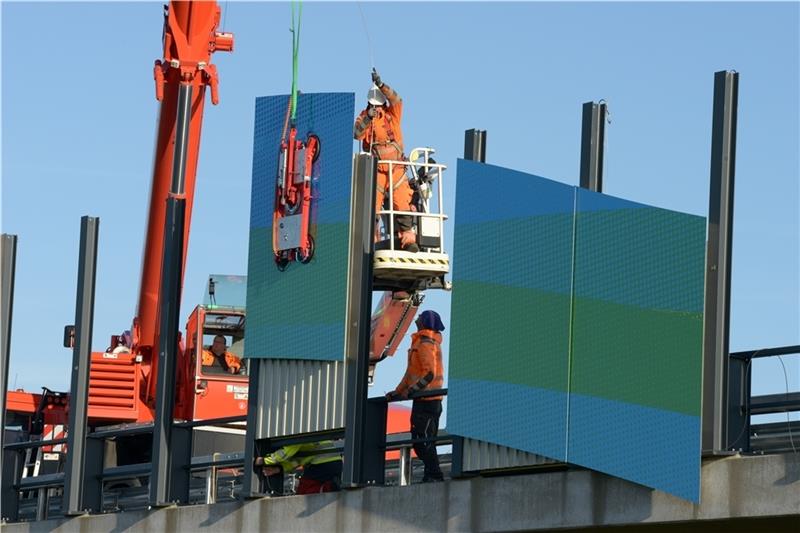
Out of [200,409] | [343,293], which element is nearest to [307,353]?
[343,293]

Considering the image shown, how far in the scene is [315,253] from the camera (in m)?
16.9

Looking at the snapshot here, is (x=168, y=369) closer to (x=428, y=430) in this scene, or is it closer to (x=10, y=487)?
(x=428, y=430)

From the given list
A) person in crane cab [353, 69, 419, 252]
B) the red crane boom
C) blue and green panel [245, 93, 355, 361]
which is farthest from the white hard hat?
the red crane boom

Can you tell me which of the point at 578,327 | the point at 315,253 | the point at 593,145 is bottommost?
the point at 578,327

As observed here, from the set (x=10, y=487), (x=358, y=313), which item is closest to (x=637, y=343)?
(x=358, y=313)

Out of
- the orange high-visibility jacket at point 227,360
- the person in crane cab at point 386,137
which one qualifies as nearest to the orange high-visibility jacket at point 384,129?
the person in crane cab at point 386,137

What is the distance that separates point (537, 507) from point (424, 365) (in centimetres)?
235

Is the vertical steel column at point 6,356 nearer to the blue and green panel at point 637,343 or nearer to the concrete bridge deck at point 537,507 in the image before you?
the concrete bridge deck at point 537,507

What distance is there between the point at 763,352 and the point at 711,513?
1.35 metres

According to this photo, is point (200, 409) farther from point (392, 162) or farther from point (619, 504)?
point (619, 504)

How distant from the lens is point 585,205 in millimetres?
14352

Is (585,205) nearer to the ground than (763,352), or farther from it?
farther from it

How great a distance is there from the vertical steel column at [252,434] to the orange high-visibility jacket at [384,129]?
3.72 meters

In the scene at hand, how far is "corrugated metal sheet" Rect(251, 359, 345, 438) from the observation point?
16.5 m
